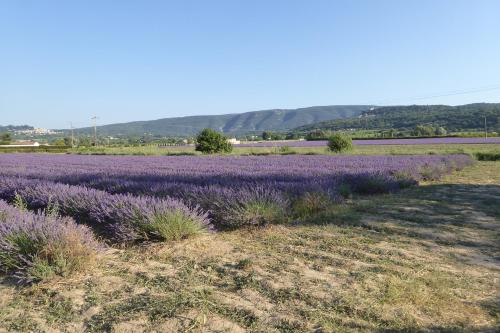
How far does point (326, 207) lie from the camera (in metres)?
6.04

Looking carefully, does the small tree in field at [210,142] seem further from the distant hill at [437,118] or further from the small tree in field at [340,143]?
the distant hill at [437,118]

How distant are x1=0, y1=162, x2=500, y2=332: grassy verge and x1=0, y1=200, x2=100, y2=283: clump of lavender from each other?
111 mm

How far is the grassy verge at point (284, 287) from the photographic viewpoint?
97.7 inches

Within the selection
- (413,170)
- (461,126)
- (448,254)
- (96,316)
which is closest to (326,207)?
(448,254)

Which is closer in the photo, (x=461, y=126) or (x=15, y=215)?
(x=15, y=215)

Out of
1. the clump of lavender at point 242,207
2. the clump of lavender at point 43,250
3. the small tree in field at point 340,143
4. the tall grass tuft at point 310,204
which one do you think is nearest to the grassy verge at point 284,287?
the clump of lavender at point 43,250

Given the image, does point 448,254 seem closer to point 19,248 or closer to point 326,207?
point 326,207

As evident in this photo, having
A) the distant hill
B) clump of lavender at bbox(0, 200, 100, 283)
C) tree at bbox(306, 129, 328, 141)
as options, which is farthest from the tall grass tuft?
the distant hill

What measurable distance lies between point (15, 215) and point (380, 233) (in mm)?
4122

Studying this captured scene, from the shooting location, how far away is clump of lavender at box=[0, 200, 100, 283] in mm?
3197

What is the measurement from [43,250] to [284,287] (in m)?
2.00

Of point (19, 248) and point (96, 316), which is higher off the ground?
point (19, 248)

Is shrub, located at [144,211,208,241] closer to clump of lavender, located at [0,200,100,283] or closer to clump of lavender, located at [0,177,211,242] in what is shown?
clump of lavender, located at [0,177,211,242]

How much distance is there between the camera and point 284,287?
296cm
